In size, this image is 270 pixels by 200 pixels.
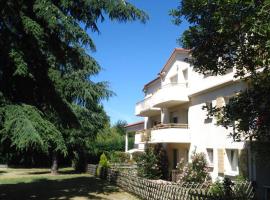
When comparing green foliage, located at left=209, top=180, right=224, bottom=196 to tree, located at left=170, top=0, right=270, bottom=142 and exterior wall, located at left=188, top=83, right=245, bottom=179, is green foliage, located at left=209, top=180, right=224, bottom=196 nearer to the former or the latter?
exterior wall, located at left=188, top=83, right=245, bottom=179

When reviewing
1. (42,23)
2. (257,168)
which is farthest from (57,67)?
(257,168)

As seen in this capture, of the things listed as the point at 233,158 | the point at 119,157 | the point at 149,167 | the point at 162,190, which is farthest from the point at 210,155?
the point at 119,157

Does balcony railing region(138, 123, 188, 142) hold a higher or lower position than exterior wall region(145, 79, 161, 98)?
lower

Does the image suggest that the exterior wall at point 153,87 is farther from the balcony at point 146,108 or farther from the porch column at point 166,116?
the porch column at point 166,116

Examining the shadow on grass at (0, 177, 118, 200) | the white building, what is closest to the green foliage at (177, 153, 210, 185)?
the white building

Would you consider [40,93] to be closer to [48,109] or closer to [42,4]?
[48,109]

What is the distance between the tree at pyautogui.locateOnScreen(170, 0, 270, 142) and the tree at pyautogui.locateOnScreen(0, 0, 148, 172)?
4.61 m

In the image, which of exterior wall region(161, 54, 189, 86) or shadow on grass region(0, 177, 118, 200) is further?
exterior wall region(161, 54, 189, 86)

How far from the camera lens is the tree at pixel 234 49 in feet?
29.0

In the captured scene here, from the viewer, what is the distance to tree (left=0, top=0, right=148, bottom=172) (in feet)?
41.2

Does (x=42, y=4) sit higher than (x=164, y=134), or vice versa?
(x=42, y=4)

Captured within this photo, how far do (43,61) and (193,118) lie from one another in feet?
41.4

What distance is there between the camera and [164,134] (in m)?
25.2

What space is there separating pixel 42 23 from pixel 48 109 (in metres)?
3.81
